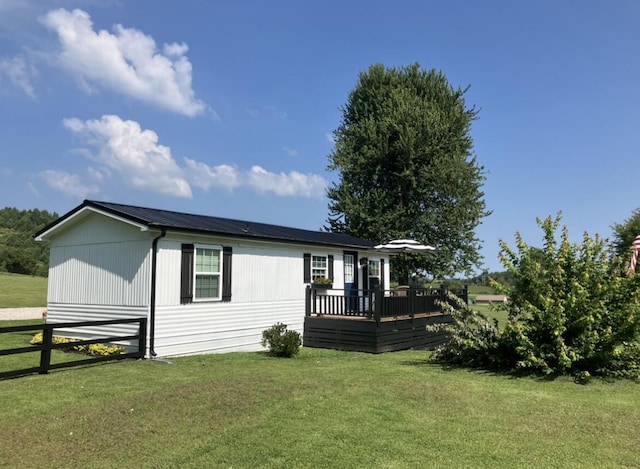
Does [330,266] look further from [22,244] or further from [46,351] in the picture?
[22,244]

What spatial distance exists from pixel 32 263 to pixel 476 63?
203 feet

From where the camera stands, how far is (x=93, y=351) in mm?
10336

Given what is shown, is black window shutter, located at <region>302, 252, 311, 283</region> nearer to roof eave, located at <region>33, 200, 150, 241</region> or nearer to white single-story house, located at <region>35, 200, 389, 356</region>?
white single-story house, located at <region>35, 200, 389, 356</region>

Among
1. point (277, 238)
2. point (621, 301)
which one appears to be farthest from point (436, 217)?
point (621, 301)

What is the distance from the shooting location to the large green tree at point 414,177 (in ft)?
83.7

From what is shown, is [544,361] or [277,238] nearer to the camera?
[544,361]

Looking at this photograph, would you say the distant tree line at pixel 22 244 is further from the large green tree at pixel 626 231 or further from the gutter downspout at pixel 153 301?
the large green tree at pixel 626 231

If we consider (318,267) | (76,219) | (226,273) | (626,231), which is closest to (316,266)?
(318,267)

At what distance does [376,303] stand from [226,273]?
3996mm

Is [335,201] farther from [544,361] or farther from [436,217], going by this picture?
[544,361]

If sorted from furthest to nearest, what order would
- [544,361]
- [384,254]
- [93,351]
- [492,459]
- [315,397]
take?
[384,254] < [93,351] < [544,361] < [315,397] < [492,459]

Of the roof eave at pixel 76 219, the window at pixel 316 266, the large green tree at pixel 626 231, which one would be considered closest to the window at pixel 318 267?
the window at pixel 316 266

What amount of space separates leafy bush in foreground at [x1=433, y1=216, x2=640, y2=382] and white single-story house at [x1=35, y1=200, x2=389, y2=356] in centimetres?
555

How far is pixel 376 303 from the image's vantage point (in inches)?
481
